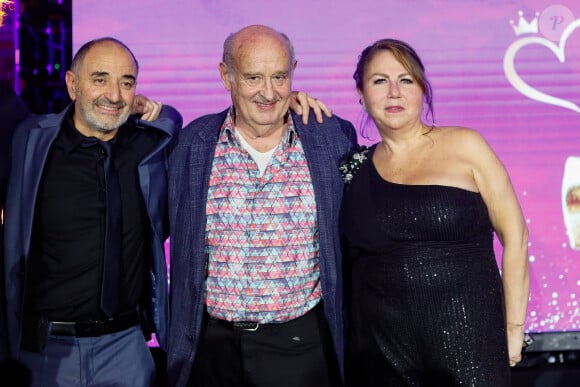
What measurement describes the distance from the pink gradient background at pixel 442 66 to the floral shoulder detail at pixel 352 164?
77cm

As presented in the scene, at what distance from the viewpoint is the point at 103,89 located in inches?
84.6

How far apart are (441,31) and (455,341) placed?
1643 millimetres

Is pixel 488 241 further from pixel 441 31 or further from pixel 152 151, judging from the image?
pixel 441 31

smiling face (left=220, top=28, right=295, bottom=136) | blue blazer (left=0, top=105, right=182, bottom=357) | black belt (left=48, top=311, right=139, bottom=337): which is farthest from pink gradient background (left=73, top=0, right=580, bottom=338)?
black belt (left=48, top=311, right=139, bottom=337)

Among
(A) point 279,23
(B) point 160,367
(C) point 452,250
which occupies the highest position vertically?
(A) point 279,23

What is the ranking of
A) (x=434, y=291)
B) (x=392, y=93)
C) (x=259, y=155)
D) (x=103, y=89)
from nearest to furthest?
(x=434, y=291)
(x=392, y=93)
(x=103, y=89)
(x=259, y=155)

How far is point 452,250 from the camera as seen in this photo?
1.95 m

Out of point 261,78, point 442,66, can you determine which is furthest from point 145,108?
point 442,66

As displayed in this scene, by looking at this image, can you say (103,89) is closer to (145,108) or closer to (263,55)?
(145,108)

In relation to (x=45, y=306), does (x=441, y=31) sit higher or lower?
higher

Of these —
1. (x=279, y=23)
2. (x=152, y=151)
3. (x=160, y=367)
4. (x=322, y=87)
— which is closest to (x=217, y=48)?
(x=279, y=23)

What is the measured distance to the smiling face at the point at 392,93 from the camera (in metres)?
2.05

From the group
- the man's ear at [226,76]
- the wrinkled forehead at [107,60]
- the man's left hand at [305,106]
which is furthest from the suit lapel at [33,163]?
the man's left hand at [305,106]

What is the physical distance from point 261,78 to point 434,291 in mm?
889
